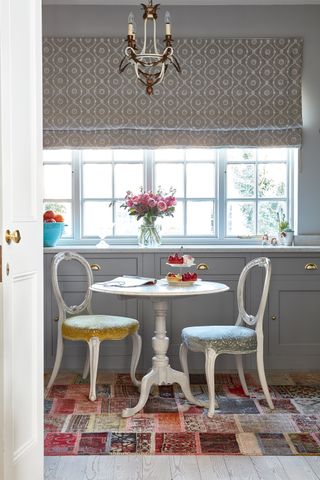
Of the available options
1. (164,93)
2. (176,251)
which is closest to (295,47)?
(164,93)

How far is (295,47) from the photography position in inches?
218

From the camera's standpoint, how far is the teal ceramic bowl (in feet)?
17.3

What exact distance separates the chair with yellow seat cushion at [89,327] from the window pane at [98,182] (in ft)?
2.65

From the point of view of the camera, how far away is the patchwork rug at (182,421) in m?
3.53

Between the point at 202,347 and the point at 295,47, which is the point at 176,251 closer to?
the point at 202,347

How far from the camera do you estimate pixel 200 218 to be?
227 inches

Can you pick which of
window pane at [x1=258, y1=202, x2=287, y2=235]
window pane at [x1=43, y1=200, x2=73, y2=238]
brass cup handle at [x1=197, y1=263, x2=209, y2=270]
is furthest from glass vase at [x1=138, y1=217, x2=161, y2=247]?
window pane at [x1=258, y1=202, x2=287, y2=235]

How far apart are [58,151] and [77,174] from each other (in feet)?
0.78

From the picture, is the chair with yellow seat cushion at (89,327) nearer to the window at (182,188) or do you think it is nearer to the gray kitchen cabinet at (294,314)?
the window at (182,188)

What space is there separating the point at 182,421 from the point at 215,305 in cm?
139

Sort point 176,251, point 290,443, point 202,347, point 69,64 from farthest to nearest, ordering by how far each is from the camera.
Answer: point 69,64 < point 176,251 < point 202,347 < point 290,443

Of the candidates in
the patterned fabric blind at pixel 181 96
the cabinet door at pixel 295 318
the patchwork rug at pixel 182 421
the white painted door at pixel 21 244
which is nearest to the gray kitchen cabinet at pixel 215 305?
the cabinet door at pixel 295 318

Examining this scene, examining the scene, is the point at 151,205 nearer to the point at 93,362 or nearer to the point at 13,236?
the point at 93,362

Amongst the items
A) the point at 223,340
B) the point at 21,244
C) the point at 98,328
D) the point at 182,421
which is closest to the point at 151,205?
the point at 98,328
